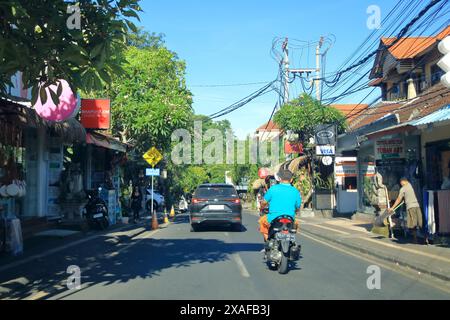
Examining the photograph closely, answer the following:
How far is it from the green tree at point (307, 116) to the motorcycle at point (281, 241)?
1881cm

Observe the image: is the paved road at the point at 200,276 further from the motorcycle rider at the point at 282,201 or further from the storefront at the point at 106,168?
the storefront at the point at 106,168

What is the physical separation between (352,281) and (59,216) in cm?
1127

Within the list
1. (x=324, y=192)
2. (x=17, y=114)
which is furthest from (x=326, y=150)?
(x=17, y=114)

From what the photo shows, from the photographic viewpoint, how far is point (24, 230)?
13.4 m

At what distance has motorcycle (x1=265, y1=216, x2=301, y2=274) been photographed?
849 centimetres

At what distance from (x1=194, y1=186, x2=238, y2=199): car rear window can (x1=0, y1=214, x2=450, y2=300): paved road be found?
14.5ft

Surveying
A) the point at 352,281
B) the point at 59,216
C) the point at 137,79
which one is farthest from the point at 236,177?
the point at 352,281

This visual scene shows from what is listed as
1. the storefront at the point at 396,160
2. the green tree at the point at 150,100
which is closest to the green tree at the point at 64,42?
the storefront at the point at 396,160

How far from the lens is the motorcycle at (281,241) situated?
334 inches

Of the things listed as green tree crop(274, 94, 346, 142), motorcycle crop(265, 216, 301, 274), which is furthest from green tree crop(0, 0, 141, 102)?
green tree crop(274, 94, 346, 142)

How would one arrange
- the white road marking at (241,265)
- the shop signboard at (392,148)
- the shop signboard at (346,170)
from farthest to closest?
1. the shop signboard at (346,170)
2. the shop signboard at (392,148)
3. the white road marking at (241,265)

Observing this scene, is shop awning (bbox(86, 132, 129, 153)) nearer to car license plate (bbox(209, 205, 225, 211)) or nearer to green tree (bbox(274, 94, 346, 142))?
car license plate (bbox(209, 205, 225, 211))

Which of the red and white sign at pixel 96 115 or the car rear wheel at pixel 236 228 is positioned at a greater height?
the red and white sign at pixel 96 115

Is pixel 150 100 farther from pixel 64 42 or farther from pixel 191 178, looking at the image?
pixel 191 178
